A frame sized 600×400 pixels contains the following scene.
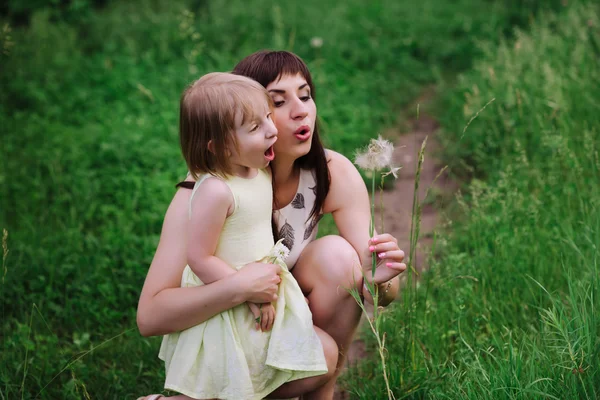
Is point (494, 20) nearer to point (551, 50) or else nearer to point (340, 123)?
point (551, 50)

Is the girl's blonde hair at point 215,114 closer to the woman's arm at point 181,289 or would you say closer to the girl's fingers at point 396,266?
the woman's arm at point 181,289

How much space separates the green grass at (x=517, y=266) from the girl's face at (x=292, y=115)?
590mm

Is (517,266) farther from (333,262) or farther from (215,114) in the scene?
(215,114)

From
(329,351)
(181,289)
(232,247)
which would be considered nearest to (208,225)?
(232,247)

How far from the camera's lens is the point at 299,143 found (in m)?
2.15

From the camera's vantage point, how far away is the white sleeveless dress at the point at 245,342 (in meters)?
1.94

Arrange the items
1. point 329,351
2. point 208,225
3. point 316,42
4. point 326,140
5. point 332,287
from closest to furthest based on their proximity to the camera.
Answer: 1. point 208,225
2. point 329,351
3. point 332,287
4. point 326,140
5. point 316,42

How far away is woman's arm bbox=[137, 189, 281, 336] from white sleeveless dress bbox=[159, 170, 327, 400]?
5 cm

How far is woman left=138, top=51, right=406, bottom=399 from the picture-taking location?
199 cm

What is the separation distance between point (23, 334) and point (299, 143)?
4.63ft

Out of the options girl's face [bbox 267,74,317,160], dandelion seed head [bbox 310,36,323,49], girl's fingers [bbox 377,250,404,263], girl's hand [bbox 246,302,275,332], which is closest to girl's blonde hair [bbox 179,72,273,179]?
girl's face [bbox 267,74,317,160]

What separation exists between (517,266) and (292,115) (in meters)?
1.17

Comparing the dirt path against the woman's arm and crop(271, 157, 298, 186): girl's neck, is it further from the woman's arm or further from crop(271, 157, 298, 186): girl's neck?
the woman's arm

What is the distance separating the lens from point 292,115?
212 centimetres
